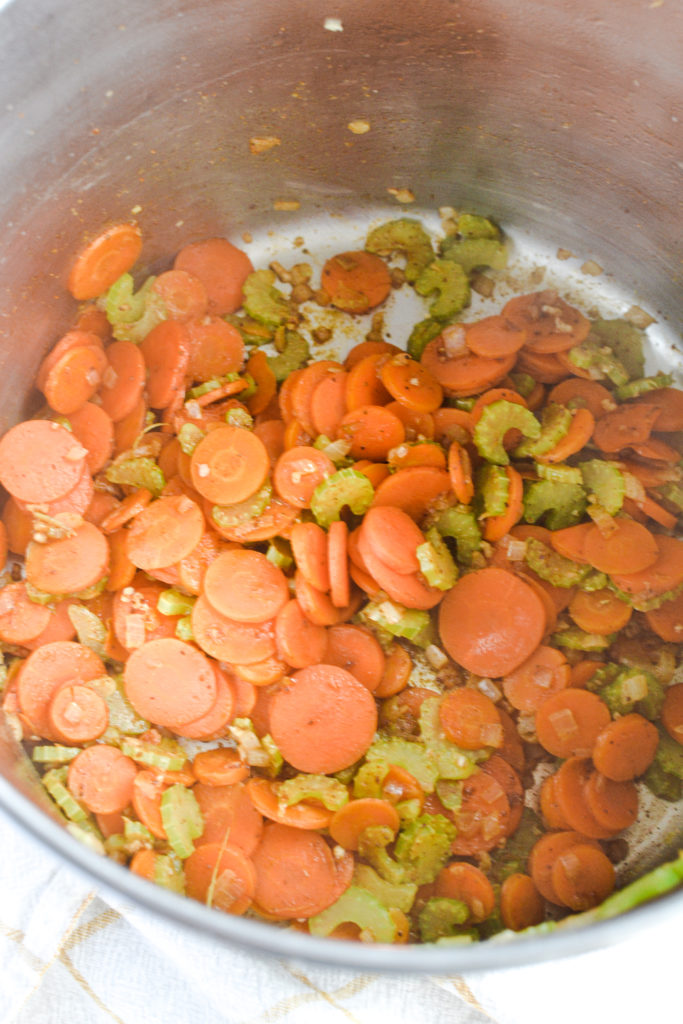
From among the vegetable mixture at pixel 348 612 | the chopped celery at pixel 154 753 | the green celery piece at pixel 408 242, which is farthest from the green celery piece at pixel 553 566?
the chopped celery at pixel 154 753

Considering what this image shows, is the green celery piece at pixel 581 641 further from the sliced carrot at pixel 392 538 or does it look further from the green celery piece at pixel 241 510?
the green celery piece at pixel 241 510

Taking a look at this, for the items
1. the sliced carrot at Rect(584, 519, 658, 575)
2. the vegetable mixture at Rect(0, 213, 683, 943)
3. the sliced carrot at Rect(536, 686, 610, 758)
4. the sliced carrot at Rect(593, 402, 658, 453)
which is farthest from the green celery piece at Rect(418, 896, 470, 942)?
the sliced carrot at Rect(593, 402, 658, 453)

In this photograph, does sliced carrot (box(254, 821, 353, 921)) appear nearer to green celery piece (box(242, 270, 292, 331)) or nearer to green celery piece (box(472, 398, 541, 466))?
green celery piece (box(472, 398, 541, 466))

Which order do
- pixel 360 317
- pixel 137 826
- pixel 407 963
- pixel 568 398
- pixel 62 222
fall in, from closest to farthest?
1. pixel 407 963
2. pixel 137 826
3. pixel 62 222
4. pixel 568 398
5. pixel 360 317

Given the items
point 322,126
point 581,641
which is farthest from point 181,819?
point 322,126

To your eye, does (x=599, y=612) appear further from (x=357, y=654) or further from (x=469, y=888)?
(x=469, y=888)

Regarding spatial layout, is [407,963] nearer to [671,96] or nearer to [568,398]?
[568,398]

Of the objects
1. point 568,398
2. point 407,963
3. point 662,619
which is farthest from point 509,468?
point 407,963
